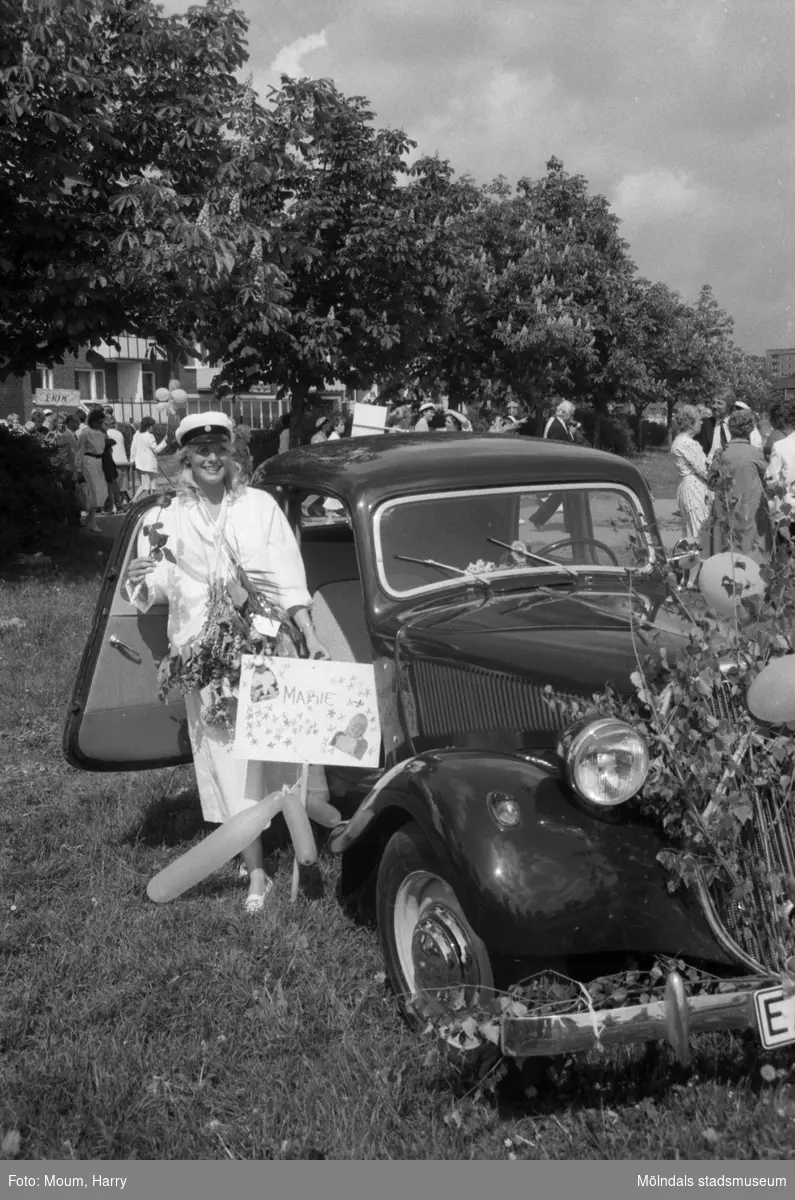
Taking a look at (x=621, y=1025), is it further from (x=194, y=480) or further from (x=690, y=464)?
(x=690, y=464)

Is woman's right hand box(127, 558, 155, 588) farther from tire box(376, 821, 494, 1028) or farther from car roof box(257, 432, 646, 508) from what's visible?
tire box(376, 821, 494, 1028)

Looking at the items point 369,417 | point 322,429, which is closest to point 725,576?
point 369,417

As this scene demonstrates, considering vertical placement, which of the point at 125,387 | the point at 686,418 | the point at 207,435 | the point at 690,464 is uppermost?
the point at 125,387

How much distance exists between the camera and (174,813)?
5504mm

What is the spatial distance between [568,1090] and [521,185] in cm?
3467

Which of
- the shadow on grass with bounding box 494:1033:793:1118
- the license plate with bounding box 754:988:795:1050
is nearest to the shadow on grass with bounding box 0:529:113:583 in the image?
the shadow on grass with bounding box 494:1033:793:1118

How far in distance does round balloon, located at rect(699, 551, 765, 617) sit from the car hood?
15 centimetres

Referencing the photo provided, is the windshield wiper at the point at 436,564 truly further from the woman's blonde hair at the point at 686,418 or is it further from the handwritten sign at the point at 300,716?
the woman's blonde hair at the point at 686,418

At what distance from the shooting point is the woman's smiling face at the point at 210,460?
175 inches

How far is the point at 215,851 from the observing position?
4.30 metres

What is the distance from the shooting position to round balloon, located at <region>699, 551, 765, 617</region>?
3670 millimetres

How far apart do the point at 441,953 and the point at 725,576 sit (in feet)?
4.70

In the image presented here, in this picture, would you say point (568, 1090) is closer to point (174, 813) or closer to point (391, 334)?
point (174, 813)

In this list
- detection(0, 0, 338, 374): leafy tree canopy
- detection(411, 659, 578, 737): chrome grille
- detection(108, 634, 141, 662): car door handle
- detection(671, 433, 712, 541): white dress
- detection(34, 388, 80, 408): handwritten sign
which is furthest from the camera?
detection(34, 388, 80, 408): handwritten sign
